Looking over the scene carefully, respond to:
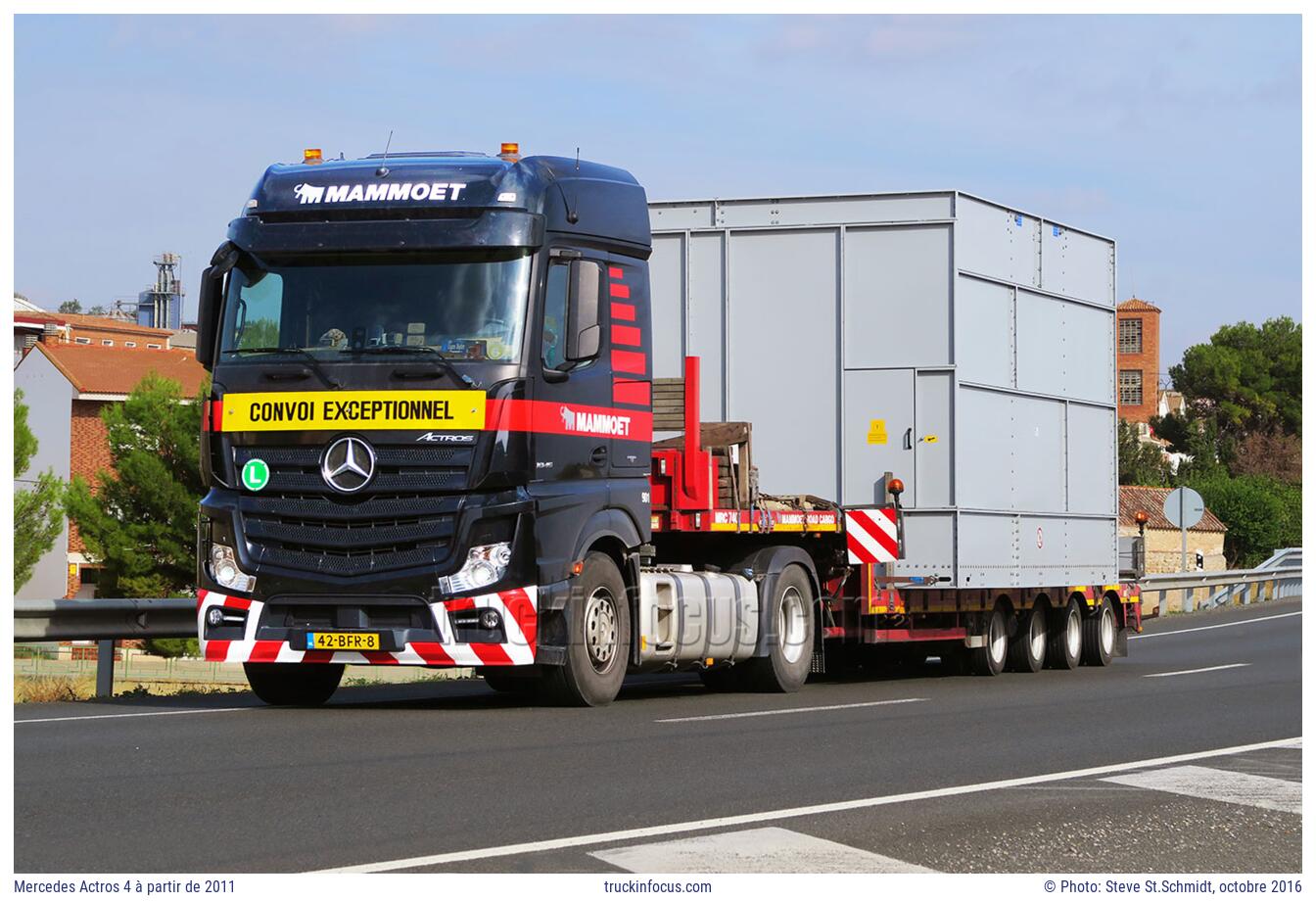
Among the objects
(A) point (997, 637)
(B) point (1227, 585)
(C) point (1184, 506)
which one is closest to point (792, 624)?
(A) point (997, 637)

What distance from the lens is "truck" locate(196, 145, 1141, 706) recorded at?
1351 cm

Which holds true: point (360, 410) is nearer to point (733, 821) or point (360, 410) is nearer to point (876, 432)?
point (733, 821)

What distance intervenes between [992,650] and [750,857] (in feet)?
43.1

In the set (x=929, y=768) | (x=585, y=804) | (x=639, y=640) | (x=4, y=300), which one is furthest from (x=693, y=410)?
(x=585, y=804)

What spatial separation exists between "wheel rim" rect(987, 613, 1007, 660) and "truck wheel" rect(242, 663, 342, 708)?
7643 mm

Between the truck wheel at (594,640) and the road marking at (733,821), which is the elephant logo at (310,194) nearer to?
the truck wheel at (594,640)

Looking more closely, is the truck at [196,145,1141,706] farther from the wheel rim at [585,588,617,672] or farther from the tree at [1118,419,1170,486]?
the tree at [1118,419,1170,486]

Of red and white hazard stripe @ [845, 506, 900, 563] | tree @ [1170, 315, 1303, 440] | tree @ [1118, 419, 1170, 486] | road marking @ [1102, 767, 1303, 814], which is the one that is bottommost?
road marking @ [1102, 767, 1303, 814]

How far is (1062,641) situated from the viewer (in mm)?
21750

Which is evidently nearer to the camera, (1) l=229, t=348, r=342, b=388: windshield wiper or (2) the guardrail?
(1) l=229, t=348, r=342, b=388: windshield wiper

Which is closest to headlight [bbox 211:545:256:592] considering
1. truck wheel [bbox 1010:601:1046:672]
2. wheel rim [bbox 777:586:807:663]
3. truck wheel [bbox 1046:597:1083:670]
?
wheel rim [bbox 777:586:807:663]

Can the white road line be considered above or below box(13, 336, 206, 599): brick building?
below

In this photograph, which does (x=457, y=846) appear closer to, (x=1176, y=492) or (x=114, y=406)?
(x=1176, y=492)

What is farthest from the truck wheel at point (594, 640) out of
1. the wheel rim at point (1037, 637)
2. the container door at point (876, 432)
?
the wheel rim at point (1037, 637)
